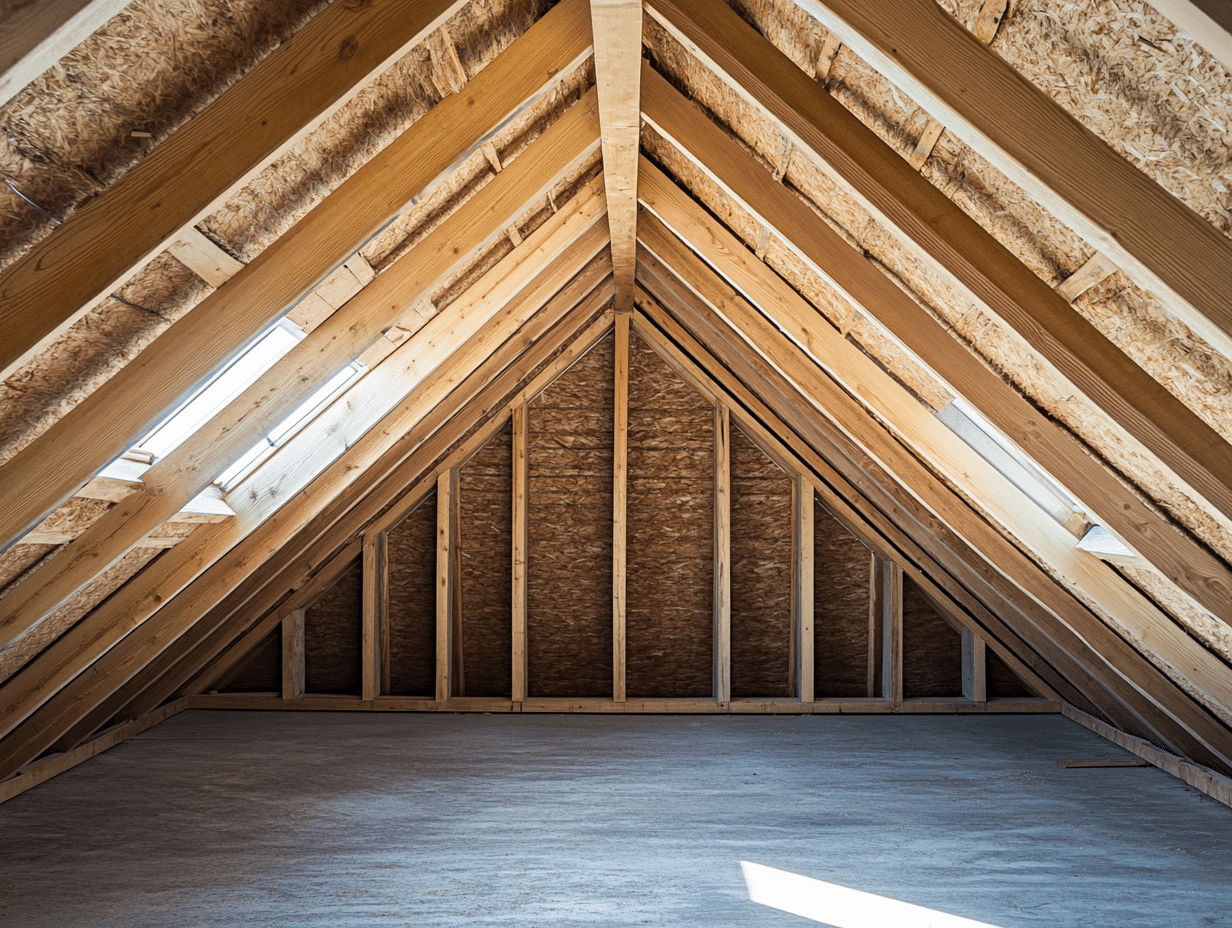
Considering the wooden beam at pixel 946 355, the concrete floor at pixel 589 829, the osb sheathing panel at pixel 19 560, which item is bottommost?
the concrete floor at pixel 589 829

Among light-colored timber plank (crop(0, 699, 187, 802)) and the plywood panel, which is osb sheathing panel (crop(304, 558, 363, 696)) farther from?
the plywood panel

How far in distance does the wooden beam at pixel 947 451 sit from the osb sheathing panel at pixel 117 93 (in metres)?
1.99

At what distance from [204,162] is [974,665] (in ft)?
19.2

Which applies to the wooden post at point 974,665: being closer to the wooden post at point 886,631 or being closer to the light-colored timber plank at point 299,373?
the wooden post at point 886,631

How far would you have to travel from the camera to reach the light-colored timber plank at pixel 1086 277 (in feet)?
6.61

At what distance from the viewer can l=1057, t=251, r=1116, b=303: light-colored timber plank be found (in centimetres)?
201

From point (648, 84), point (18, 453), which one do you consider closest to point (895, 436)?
point (648, 84)

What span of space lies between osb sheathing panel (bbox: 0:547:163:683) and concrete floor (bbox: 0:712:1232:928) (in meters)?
0.72

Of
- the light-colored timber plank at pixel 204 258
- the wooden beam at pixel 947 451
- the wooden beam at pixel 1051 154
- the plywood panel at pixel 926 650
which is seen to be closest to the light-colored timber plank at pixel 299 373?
the light-colored timber plank at pixel 204 258

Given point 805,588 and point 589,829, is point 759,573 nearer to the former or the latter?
point 805,588

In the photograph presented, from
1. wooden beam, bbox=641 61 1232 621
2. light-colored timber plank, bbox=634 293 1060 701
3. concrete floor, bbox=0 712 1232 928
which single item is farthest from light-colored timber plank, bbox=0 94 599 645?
light-colored timber plank, bbox=634 293 1060 701

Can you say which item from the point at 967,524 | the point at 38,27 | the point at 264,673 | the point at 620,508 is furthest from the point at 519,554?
the point at 38,27

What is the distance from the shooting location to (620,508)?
6.31 m

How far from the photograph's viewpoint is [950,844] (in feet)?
12.0
